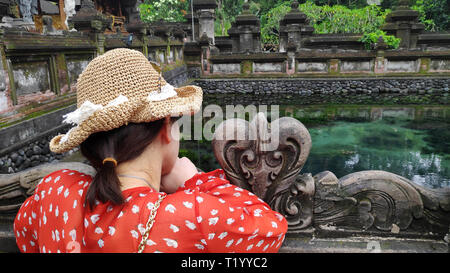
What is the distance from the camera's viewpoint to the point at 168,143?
1.37 m

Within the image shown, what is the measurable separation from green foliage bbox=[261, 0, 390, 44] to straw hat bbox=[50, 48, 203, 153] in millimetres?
21101

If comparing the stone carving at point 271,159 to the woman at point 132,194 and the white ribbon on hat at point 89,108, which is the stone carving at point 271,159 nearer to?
the woman at point 132,194

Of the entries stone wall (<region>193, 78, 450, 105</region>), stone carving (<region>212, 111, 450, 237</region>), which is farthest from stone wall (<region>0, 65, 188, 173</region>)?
stone wall (<region>193, 78, 450, 105</region>)

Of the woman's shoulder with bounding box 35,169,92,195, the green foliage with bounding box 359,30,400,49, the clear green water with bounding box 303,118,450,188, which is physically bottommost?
the clear green water with bounding box 303,118,450,188

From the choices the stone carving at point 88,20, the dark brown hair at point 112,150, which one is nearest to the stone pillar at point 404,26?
the stone carving at point 88,20

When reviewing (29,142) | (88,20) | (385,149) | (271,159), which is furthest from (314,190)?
(88,20)

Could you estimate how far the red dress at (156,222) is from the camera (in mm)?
1133

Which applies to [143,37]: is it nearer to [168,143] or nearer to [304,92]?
[304,92]

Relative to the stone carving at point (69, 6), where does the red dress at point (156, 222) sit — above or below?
below

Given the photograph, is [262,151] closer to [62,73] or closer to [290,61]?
[62,73]

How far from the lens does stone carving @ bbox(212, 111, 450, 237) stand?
1771mm

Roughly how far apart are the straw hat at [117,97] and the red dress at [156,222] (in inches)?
8.8

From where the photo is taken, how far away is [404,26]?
18.0 meters

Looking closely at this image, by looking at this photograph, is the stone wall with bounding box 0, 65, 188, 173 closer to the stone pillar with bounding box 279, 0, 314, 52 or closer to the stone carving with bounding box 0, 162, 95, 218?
the stone carving with bounding box 0, 162, 95, 218
